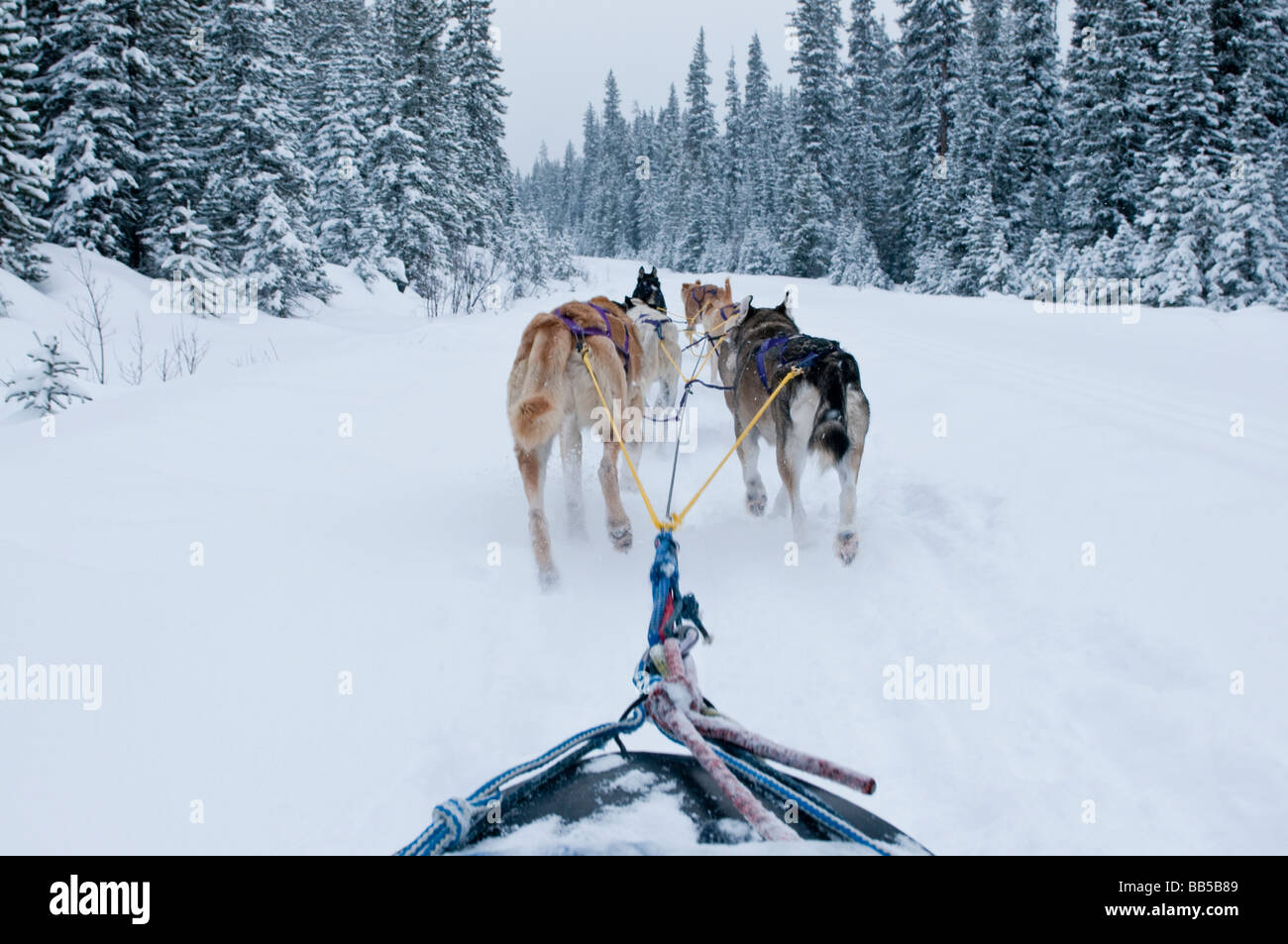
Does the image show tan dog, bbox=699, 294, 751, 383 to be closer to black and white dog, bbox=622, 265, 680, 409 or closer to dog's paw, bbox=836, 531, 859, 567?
black and white dog, bbox=622, 265, 680, 409

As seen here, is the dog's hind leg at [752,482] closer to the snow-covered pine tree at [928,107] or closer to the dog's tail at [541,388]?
the dog's tail at [541,388]

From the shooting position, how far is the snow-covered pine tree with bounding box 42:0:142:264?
16797mm

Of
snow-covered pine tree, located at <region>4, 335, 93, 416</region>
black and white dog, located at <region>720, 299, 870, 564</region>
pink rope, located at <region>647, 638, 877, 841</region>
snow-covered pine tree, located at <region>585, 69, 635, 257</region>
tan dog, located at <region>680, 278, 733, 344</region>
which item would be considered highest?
snow-covered pine tree, located at <region>585, 69, 635, 257</region>

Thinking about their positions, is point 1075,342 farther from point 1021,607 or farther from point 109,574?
point 109,574

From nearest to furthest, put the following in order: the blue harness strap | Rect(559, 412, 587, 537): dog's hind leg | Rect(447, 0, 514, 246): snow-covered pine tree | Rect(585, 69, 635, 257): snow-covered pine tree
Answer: Rect(559, 412, 587, 537): dog's hind leg, the blue harness strap, Rect(447, 0, 514, 246): snow-covered pine tree, Rect(585, 69, 635, 257): snow-covered pine tree

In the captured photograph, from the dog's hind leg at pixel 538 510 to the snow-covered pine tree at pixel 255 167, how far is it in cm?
1806

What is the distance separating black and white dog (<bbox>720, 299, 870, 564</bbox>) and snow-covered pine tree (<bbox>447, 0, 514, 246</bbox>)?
27.9 m

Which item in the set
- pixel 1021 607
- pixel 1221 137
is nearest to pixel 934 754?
pixel 1021 607

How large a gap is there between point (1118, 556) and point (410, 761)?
10.7ft

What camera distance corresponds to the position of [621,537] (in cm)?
441

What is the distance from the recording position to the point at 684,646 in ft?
6.84

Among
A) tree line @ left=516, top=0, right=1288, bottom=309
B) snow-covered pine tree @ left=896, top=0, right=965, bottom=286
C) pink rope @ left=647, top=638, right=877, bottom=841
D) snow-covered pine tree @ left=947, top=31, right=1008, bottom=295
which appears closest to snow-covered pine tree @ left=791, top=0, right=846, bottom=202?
tree line @ left=516, top=0, right=1288, bottom=309

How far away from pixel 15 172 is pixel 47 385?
10192mm

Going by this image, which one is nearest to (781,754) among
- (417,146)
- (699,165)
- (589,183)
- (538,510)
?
(538,510)
